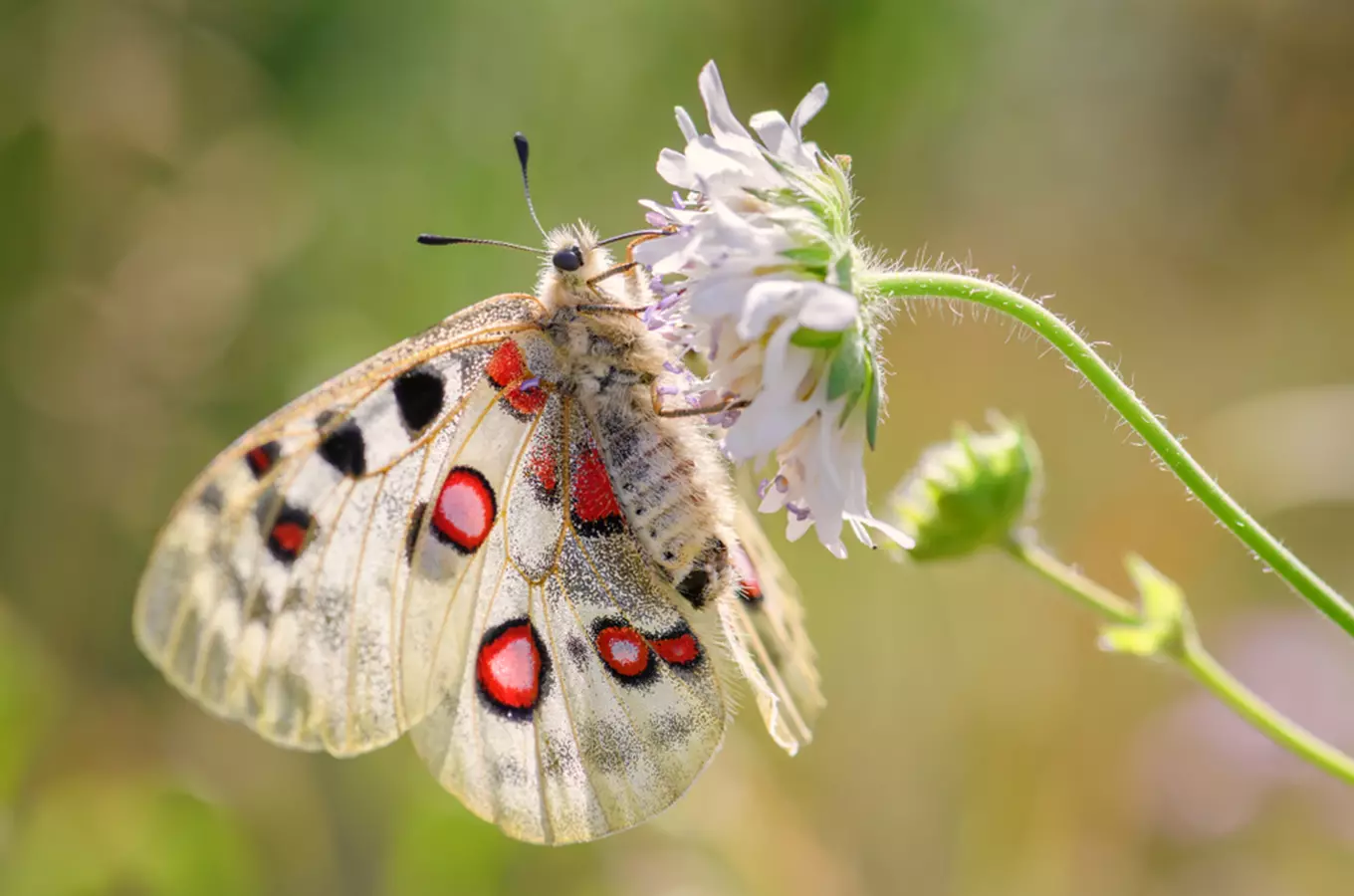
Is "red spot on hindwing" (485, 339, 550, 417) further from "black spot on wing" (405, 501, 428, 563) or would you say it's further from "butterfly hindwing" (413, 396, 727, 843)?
"black spot on wing" (405, 501, 428, 563)

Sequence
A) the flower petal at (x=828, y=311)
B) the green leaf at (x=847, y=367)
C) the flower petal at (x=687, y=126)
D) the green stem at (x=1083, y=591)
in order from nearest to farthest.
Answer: the flower petal at (x=828, y=311) → the green leaf at (x=847, y=367) → the flower petal at (x=687, y=126) → the green stem at (x=1083, y=591)

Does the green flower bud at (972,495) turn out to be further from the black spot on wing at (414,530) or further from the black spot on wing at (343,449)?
the black spot on wing at (343,449)

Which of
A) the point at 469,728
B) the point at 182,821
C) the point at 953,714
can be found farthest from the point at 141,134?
the point at 953,714

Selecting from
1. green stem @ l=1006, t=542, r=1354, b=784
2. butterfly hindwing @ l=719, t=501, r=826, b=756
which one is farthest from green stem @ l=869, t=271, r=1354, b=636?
butterfly hindwing @ l=719, t=501, r=826, b=756

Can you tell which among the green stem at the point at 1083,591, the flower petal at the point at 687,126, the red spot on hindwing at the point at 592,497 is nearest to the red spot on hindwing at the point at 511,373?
the red spot on hindwing at the point at 592,497

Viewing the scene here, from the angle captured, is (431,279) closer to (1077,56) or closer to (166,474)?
(166,474)

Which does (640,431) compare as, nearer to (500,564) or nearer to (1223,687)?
(500,564)
